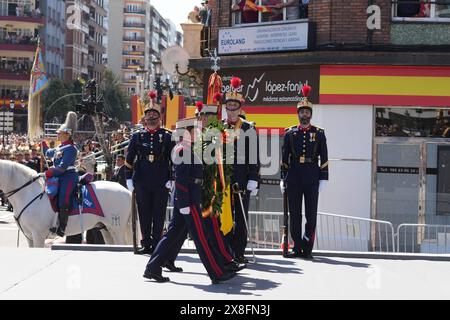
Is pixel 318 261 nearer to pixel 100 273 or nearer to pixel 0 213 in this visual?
pixel 100 273

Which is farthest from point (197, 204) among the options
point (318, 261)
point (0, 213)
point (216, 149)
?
point (0, 213)

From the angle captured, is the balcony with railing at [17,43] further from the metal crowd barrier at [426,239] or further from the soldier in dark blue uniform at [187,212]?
the soldier in dark blue uniform at [187,212]

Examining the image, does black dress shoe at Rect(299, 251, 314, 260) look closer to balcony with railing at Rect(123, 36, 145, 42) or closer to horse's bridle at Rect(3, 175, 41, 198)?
horse's bridle at Rect(3, 175, 41, 198)

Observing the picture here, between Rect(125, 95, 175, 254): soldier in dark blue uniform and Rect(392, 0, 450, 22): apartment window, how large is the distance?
7582 mm

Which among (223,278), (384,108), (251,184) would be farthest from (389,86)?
(223,278)

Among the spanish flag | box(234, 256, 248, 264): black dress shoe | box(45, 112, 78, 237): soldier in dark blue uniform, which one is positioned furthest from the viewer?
the spanish flag

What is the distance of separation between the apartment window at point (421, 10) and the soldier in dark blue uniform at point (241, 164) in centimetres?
713

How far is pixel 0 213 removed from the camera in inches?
1174

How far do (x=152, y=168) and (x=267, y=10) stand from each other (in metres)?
8.29

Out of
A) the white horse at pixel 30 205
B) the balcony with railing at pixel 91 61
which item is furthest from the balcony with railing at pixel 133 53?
the white horse at pixel 30 205

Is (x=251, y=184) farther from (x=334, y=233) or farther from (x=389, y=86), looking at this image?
(x=389, y=86)

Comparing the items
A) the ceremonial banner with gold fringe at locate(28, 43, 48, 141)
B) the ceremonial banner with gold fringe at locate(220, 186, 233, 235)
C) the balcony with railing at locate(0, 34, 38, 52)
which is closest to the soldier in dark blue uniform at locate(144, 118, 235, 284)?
the ceremonial banner with gold fringe at locate(220, 186, 233, 235)

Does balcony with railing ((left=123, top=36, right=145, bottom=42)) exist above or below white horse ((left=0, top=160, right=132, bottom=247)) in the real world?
above

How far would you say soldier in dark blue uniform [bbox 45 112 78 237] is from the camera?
44.0 ft
